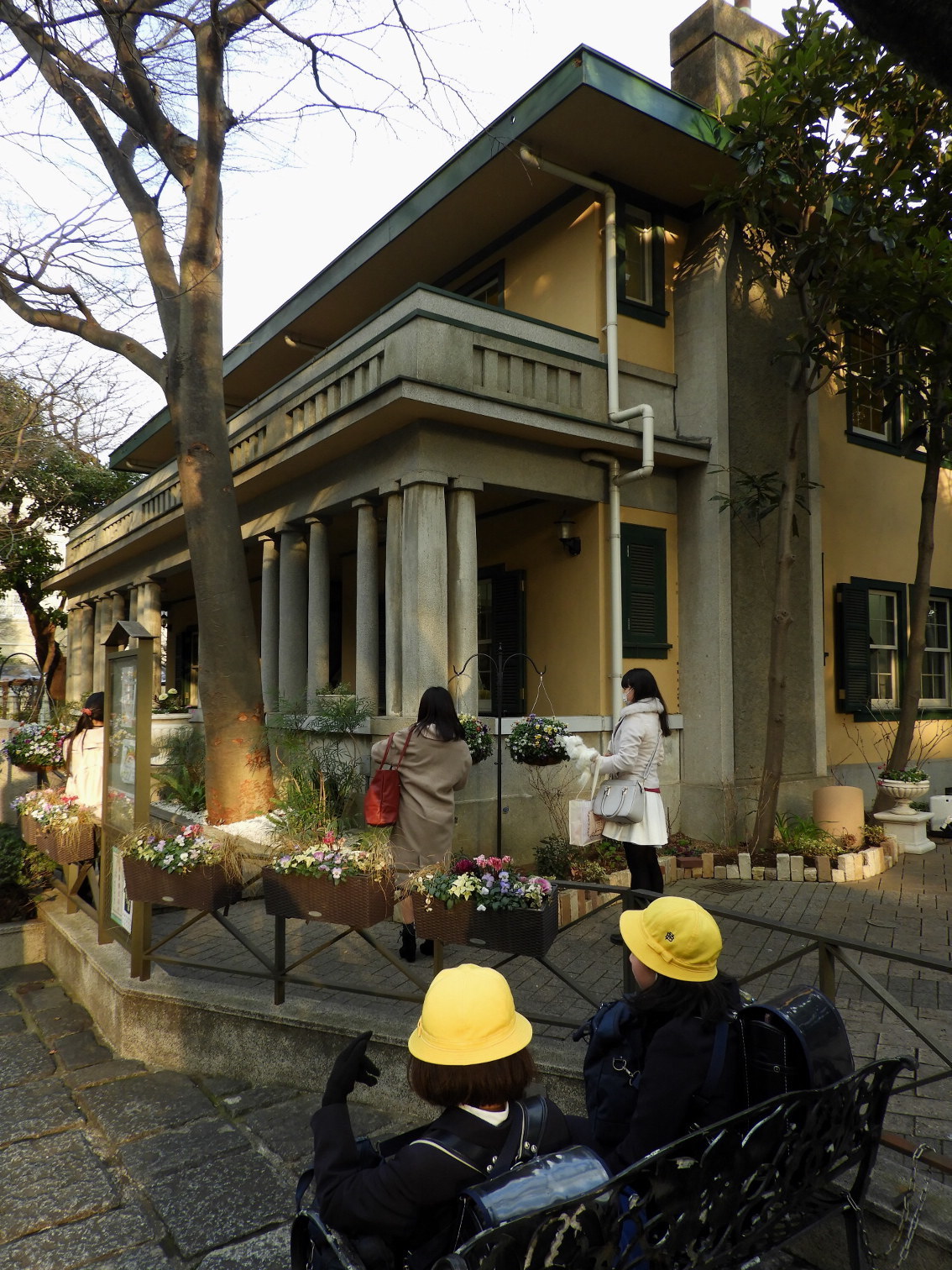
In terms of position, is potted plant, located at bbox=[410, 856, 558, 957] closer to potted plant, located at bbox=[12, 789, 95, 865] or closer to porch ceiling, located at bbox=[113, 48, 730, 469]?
potted plant, located at bbox=[12, 789, 95, 865]

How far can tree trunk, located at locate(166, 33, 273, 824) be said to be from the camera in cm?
824

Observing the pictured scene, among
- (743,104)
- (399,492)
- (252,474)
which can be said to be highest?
(743,104)

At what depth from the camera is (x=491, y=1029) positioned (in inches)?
80.7

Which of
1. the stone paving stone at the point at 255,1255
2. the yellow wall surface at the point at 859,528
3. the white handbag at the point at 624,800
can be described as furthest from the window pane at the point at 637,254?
the stone paving stone at the point at 255,1255

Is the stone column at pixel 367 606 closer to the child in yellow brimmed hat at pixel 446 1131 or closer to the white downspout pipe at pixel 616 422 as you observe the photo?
the white downspout pipe at pixel 616 422

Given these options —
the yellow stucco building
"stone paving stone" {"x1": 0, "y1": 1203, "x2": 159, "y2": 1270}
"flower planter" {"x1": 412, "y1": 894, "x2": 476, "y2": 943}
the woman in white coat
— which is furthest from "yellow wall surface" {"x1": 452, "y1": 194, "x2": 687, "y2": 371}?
"stone paving stone" {"x1": 0, "y1": 1203, "x2": 159, "y2": 1270}

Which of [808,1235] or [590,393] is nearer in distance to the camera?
[808,1235]

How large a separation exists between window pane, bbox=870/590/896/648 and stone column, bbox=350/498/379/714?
7290mm

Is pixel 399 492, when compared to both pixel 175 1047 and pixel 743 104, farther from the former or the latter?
pixel 175 1047

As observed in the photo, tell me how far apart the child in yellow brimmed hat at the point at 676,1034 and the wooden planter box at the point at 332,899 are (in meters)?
1.85

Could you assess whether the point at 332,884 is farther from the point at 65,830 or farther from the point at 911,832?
the point at 911,832

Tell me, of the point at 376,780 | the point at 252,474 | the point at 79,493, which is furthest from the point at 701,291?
the point at 79,493

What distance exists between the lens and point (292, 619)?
1075 centimetres

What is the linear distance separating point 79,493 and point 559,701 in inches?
737
